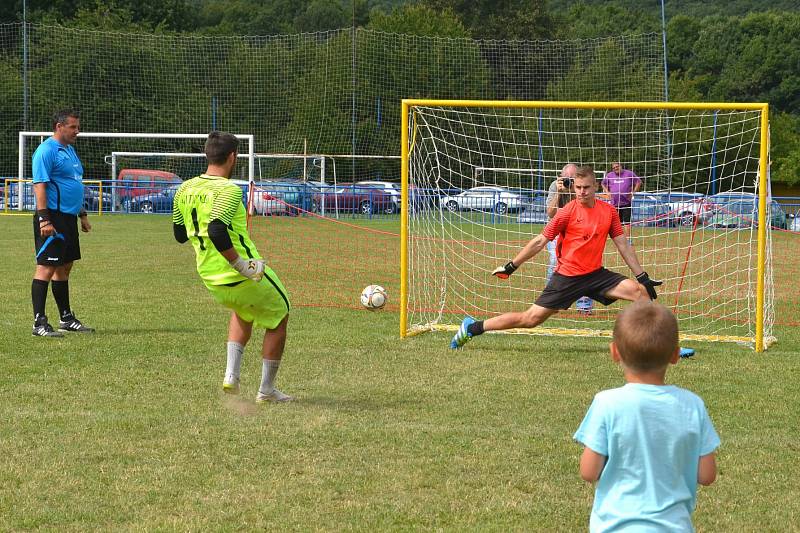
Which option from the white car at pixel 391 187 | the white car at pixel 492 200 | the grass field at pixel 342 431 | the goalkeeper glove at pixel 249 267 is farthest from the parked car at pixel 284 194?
the goalkeeper glove at pixel 249 267

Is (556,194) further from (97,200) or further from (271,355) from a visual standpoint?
(97,200)

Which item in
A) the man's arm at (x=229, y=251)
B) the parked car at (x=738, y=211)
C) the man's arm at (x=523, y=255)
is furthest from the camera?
the parked car at (x=738, y=211)

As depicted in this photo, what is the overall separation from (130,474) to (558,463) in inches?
82.7

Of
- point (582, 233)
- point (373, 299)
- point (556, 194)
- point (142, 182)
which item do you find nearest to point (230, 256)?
point (582, 233)

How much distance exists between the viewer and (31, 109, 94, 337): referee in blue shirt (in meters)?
8.77

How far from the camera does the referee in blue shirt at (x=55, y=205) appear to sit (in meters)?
8.77

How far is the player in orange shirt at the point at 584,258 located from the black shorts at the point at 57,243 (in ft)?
12.0

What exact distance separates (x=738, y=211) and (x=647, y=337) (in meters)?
14.7

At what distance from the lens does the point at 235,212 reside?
6137 millimetres

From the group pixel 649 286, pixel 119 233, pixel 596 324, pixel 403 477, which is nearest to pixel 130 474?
pixel 403 477

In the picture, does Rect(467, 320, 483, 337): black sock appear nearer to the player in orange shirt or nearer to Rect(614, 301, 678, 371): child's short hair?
the player in orange shirt

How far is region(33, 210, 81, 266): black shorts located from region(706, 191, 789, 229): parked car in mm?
6102

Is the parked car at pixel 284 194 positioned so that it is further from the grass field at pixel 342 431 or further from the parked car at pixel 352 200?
the grass field at pixel 342 431

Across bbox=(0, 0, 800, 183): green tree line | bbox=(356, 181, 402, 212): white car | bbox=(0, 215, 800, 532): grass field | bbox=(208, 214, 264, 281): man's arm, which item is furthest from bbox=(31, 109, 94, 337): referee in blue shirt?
bbox=(0, 0, 800, 183): green tree line
